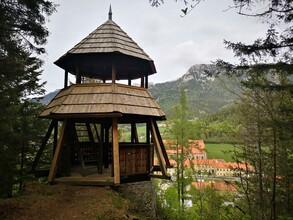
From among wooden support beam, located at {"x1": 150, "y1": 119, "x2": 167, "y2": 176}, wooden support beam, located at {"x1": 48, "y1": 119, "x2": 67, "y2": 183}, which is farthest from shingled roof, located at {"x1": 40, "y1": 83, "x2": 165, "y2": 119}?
wooden support beam, located at {"x1": 48, "y1": 119, "x2": 67, "y2": 183}

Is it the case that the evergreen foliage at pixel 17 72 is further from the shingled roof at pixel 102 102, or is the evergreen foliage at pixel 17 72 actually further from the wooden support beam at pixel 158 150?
the wooden support beam at pixel 158 150

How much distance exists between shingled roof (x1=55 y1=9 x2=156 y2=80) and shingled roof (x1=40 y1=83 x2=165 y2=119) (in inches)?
43.2

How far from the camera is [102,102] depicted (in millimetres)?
7680

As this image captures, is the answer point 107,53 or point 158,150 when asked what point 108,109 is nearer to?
point 107,53

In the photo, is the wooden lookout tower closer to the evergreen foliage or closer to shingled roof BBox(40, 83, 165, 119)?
shingled roof BBox(40, 83, 165, 119)

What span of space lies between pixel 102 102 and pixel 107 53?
6.22 feet

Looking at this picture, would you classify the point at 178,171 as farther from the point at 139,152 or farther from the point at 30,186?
the point at 30,186

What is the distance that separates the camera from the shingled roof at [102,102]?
7.43 m

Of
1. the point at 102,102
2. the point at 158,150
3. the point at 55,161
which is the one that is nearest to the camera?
the point at 55,161

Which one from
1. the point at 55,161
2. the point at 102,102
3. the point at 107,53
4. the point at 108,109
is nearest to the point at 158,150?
the point at 108,109

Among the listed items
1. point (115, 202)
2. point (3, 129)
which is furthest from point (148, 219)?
point (3, 129)

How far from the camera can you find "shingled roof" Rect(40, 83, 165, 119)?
743 centimetres

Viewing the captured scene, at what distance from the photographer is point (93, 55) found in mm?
8766

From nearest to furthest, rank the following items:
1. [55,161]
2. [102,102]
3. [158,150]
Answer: [55,161] → [102,102] → [158,150]
